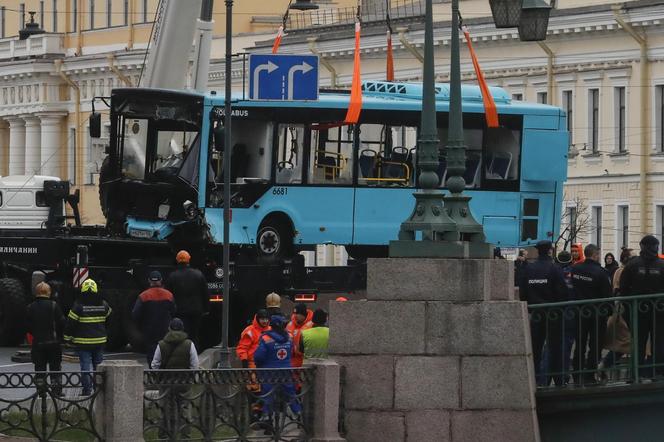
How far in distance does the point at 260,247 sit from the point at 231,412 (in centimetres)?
1363

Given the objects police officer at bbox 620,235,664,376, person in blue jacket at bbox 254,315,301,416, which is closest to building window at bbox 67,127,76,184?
police officer at bbox 620,235,664,376

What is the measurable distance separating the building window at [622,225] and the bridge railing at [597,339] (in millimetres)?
36525

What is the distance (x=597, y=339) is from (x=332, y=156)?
12364mm

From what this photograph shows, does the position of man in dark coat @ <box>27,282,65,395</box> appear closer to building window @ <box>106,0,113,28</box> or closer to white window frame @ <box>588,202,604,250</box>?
white window frame @ <box>588,202,604,250</box>

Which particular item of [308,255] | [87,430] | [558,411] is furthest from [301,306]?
[308,255]

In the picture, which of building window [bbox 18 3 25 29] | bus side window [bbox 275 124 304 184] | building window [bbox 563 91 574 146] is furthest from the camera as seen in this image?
building window [bbox 18 3 25 29]

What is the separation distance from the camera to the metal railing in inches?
2787

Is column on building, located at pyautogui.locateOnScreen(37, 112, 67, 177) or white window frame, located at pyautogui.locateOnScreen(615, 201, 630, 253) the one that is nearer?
white window frame, located at pyautogui.locateOnScreen(615, 201, 630, 253)

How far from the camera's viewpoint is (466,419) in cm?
2066

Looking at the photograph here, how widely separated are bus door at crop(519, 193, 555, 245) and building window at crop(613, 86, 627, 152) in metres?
24.7

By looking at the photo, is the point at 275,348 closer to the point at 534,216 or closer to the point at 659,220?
the point at 534,216

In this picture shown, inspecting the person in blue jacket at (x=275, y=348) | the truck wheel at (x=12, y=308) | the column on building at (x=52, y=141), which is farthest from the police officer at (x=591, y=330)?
the column on building at (x=52, y=141)

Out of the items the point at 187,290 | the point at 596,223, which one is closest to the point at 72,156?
the point at 596,223

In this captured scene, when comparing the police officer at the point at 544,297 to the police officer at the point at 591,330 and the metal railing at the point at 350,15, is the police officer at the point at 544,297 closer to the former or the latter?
the police officer at the point at 591,330
